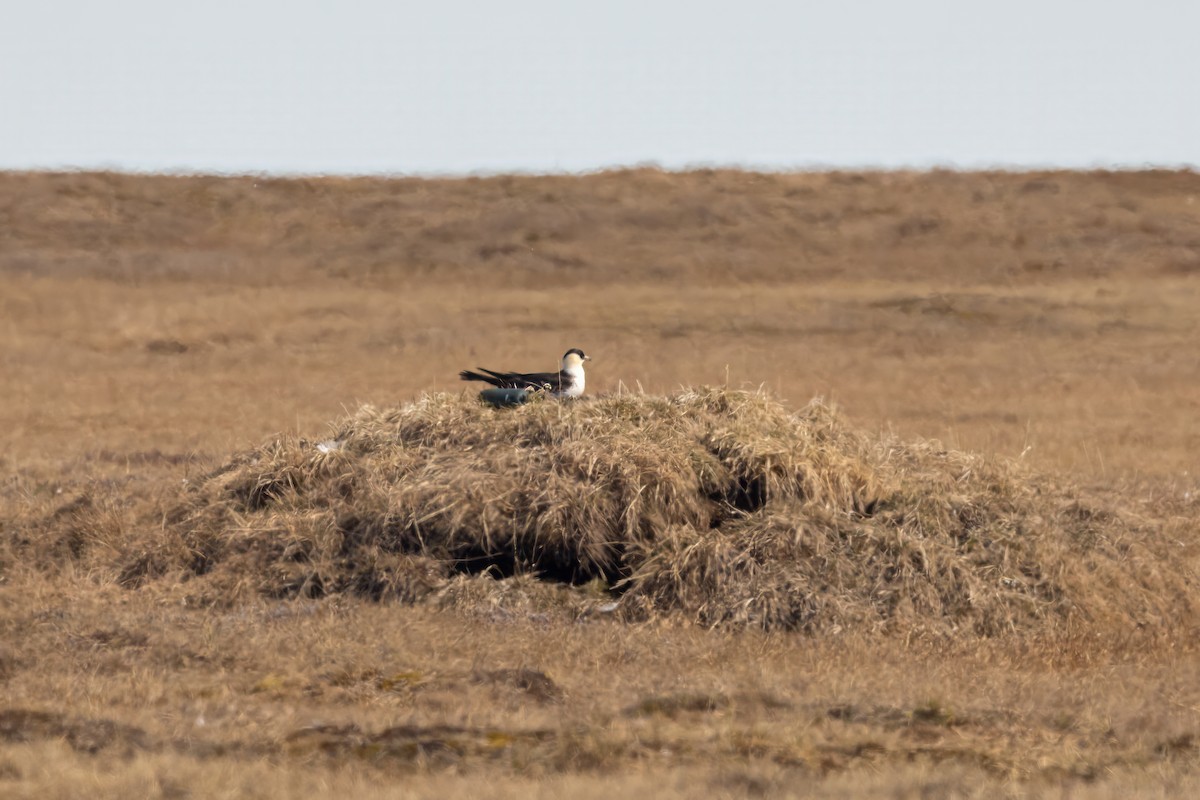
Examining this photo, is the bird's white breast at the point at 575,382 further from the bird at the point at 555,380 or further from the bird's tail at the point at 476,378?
the bird's tail at the point at 476,378

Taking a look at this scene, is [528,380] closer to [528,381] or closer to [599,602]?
[528,381]

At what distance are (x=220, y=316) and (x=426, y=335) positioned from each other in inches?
198

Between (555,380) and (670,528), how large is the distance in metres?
2.28

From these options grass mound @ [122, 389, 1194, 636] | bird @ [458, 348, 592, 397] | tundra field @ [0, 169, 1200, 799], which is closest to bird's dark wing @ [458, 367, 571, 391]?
bird @ [458, 348, 592, 397]

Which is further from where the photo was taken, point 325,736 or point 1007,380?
point 1007,380

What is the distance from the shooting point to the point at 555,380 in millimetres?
11742

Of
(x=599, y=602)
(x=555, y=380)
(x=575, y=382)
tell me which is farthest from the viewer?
(x=555, y=380)

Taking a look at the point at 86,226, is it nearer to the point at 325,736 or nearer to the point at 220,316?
the point at 220,316

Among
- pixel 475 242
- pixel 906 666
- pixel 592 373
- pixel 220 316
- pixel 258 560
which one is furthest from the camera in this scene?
pixel 475 242

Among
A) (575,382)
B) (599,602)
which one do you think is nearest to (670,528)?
(599,602)

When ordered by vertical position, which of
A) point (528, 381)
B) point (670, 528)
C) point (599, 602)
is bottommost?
point (599, 602)

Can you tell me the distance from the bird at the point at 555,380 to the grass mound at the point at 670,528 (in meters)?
0.41

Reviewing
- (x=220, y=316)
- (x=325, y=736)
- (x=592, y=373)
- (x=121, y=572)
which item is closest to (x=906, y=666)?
(x=325, y=736)

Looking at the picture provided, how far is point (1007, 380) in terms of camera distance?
85.7 feet
